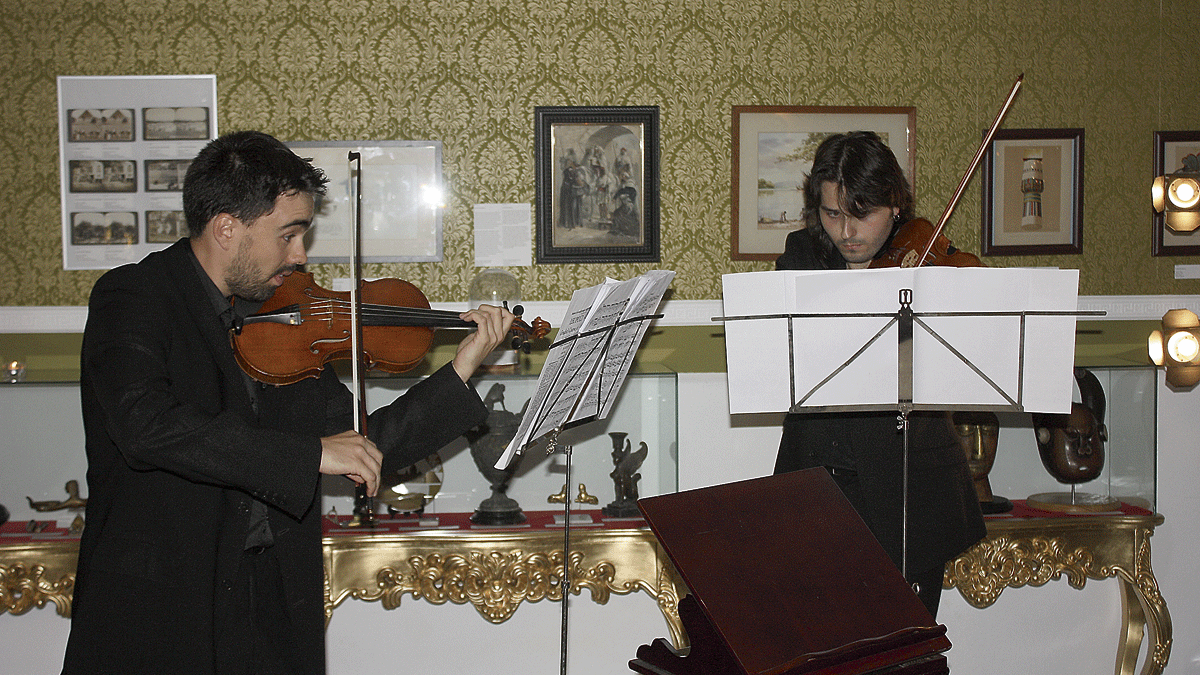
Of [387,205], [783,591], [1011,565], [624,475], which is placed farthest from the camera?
[387,205]

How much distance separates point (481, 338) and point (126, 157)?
7.09ft

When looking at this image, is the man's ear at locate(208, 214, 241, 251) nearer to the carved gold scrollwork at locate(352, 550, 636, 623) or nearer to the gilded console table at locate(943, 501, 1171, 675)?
the carved gold scrollwork at locate(352, 550, 636, 623)

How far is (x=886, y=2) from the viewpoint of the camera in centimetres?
369

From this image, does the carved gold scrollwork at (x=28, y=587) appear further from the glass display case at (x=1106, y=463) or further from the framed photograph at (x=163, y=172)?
the glass display case at (x=1106, y=463)

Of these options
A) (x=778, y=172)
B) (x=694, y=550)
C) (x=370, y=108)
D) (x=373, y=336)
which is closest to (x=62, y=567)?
(x=373, y=336)

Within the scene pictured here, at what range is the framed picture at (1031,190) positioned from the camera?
12.3 ft

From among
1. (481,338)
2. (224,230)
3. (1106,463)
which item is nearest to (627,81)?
(481,338)

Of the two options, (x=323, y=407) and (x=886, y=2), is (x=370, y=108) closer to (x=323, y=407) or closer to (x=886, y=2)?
(x=323, y=407)

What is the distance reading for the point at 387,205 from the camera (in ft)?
11.8

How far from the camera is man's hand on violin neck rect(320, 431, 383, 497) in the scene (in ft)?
5.47

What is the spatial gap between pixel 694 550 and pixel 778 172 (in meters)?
2.43

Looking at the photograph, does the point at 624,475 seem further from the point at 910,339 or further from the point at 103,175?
the point at 103,175

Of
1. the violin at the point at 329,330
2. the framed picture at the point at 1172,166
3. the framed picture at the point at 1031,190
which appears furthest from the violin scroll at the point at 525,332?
the framed picture at the point at 1172,166

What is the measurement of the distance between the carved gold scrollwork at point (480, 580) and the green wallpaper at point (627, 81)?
109 centimetres
